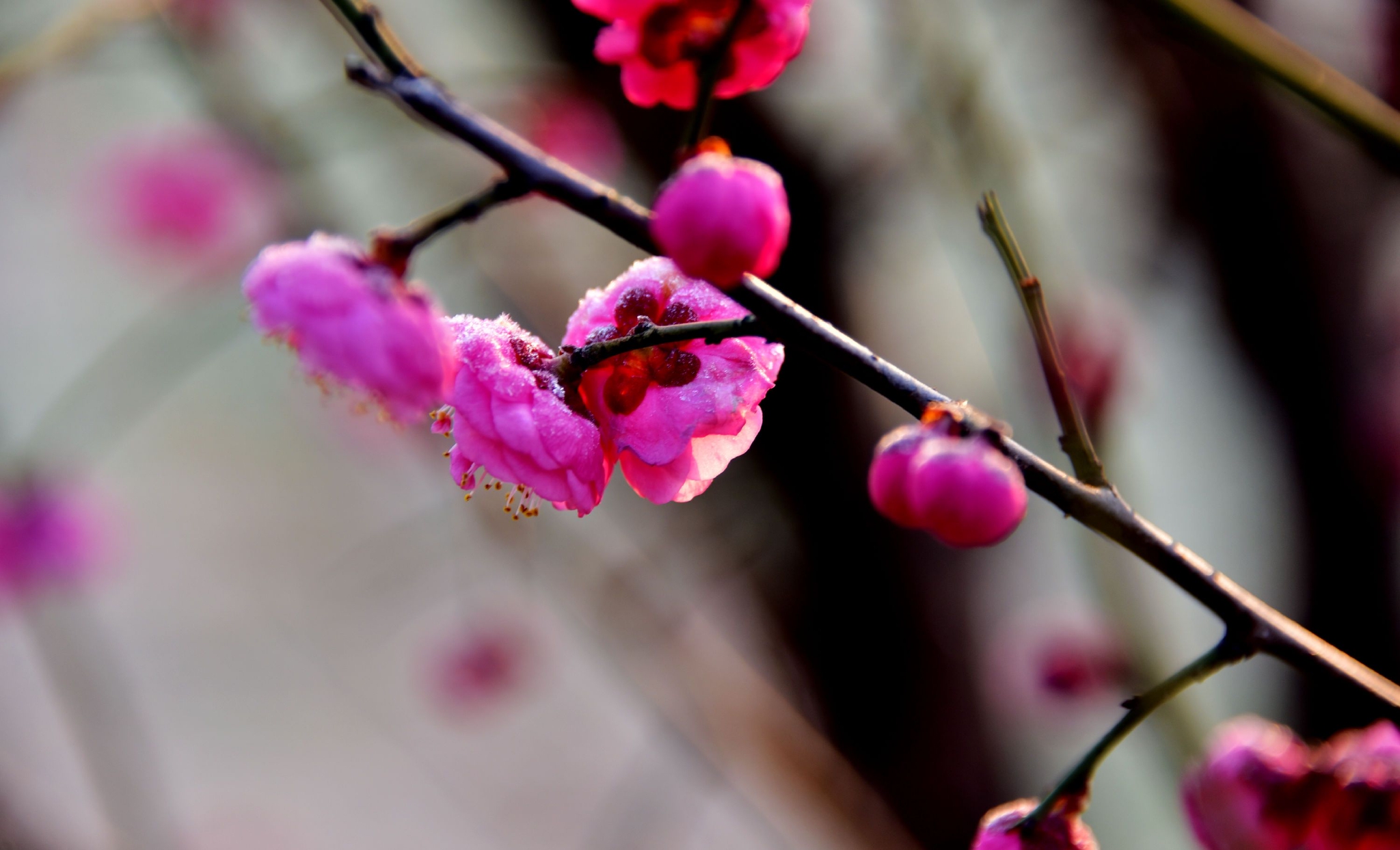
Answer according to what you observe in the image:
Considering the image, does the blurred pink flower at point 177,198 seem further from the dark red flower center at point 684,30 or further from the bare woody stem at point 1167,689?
the bare woody stem at point 1167,689

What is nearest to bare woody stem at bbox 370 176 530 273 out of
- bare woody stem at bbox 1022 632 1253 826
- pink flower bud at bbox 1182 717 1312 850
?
bare woody stem at bbox 1022 632 1253 826

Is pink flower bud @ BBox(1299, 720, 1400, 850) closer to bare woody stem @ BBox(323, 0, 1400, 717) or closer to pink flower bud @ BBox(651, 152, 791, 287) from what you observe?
bare woody stem @ BBox(323, 0, 1400, 717)

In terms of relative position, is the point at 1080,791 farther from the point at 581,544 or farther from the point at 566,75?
the point at 581,544

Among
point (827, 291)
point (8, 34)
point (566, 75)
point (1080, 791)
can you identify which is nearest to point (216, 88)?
point (8, 34)

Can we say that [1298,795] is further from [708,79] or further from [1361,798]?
[708,79]

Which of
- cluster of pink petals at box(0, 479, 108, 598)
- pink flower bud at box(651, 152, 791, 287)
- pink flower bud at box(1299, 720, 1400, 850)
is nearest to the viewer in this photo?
pink flower bud at box(651, 152, 791, 287)

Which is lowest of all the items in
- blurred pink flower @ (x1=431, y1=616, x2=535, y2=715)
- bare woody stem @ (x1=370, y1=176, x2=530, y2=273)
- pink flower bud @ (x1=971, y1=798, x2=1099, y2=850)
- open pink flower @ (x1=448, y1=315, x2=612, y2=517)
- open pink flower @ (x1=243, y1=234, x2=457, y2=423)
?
blurred pink flower @ (x1=431, y1=616, x2=535, y2=715)
